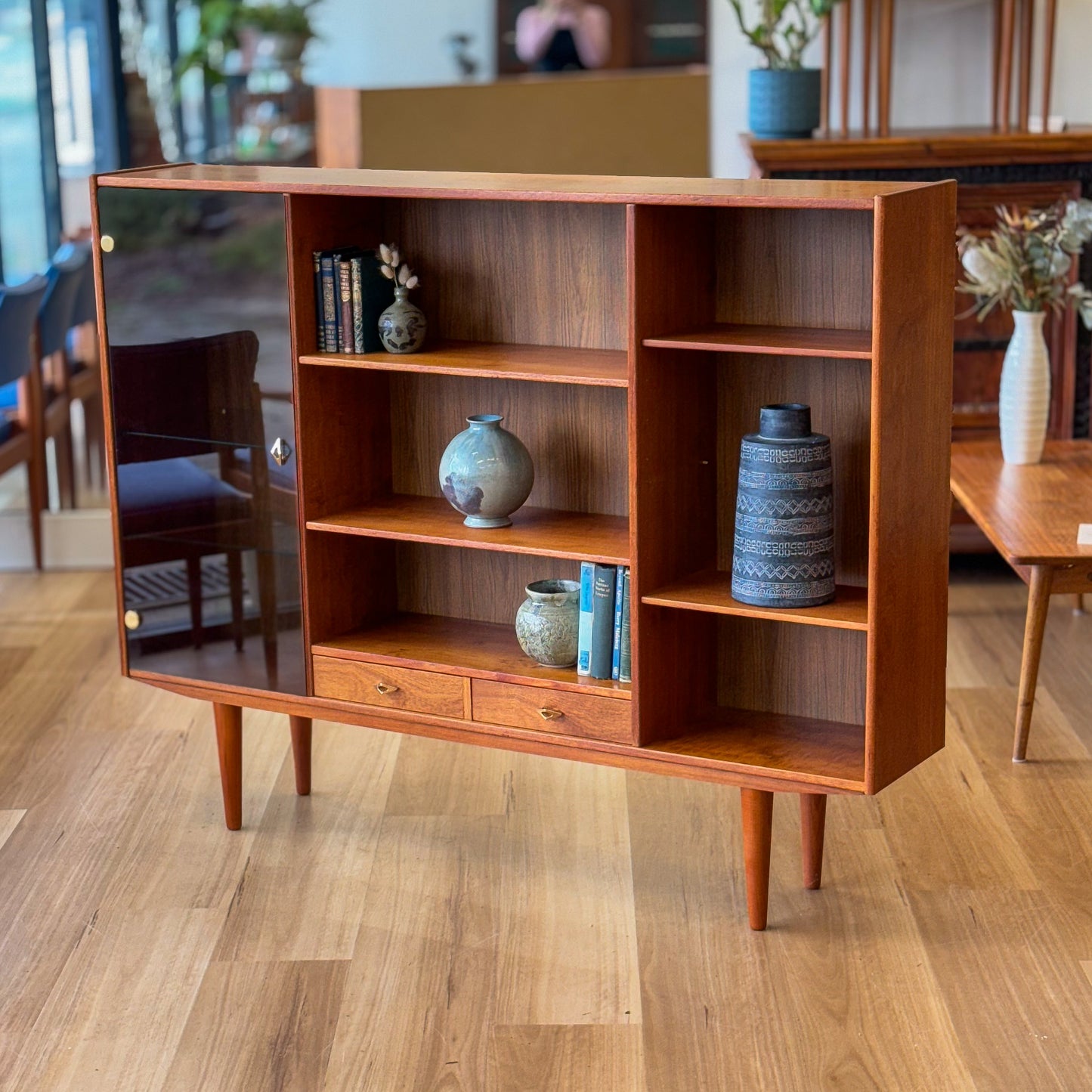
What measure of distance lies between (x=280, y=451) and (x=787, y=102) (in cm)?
226

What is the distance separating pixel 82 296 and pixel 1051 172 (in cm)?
318

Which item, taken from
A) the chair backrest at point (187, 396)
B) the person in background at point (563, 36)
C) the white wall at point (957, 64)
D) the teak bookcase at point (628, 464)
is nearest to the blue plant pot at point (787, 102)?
the white wall at point (957, 64)

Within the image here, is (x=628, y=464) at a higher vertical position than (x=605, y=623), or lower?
higher

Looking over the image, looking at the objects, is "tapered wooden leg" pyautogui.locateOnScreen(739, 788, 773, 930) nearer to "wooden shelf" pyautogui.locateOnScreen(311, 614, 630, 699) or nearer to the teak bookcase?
the teak bookcase

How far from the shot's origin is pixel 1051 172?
4.55 metres

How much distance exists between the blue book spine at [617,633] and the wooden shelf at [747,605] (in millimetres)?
90

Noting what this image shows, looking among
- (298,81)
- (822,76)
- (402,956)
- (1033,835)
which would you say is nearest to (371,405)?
(402,956)

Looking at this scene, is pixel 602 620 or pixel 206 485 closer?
pixel 602 620

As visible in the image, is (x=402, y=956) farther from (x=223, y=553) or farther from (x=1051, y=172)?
(x=1051, y=172)

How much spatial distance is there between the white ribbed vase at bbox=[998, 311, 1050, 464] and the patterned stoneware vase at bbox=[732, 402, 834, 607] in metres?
1.64

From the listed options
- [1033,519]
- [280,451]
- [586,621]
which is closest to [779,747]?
[586,621]

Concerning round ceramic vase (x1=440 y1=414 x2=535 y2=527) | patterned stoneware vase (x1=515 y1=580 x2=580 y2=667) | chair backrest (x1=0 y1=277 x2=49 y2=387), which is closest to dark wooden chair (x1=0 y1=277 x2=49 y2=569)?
chair backrest (x1=0 y1=277 x2=49 y2=387)

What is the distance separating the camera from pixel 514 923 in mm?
2891

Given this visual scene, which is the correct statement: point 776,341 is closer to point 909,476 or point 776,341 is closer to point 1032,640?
point 909,476
